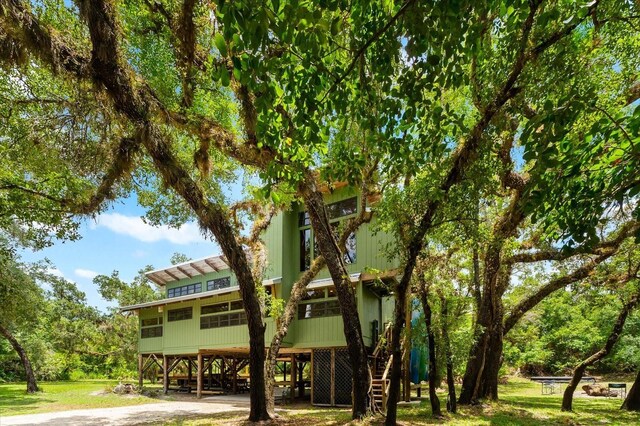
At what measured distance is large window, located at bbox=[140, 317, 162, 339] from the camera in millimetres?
18750

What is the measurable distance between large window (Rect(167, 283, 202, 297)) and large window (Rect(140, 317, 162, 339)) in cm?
218

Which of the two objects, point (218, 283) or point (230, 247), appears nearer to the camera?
point (230, 247)

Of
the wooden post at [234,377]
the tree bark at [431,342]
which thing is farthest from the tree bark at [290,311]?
the wooden post at [234,377]

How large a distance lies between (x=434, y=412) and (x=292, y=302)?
15.3 ft

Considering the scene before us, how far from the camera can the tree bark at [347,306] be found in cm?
876

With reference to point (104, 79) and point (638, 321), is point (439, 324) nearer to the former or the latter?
point (104, 79)

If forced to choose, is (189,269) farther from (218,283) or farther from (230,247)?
(230,247)

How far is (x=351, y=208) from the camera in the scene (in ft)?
44.5

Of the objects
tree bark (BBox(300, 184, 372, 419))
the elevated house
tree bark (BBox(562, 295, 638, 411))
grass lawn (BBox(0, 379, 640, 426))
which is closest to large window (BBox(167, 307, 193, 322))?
the elevated house

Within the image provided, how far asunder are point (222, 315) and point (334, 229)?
5665 mm

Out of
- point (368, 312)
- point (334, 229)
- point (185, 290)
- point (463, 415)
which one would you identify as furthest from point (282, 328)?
point (185, 290)

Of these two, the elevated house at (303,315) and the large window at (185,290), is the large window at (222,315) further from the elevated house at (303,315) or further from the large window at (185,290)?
the large window at (185,290)

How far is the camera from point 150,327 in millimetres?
19156

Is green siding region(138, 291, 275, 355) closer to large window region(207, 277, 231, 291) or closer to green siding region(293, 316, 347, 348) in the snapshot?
green siding region(293, 316, 347, 348)
